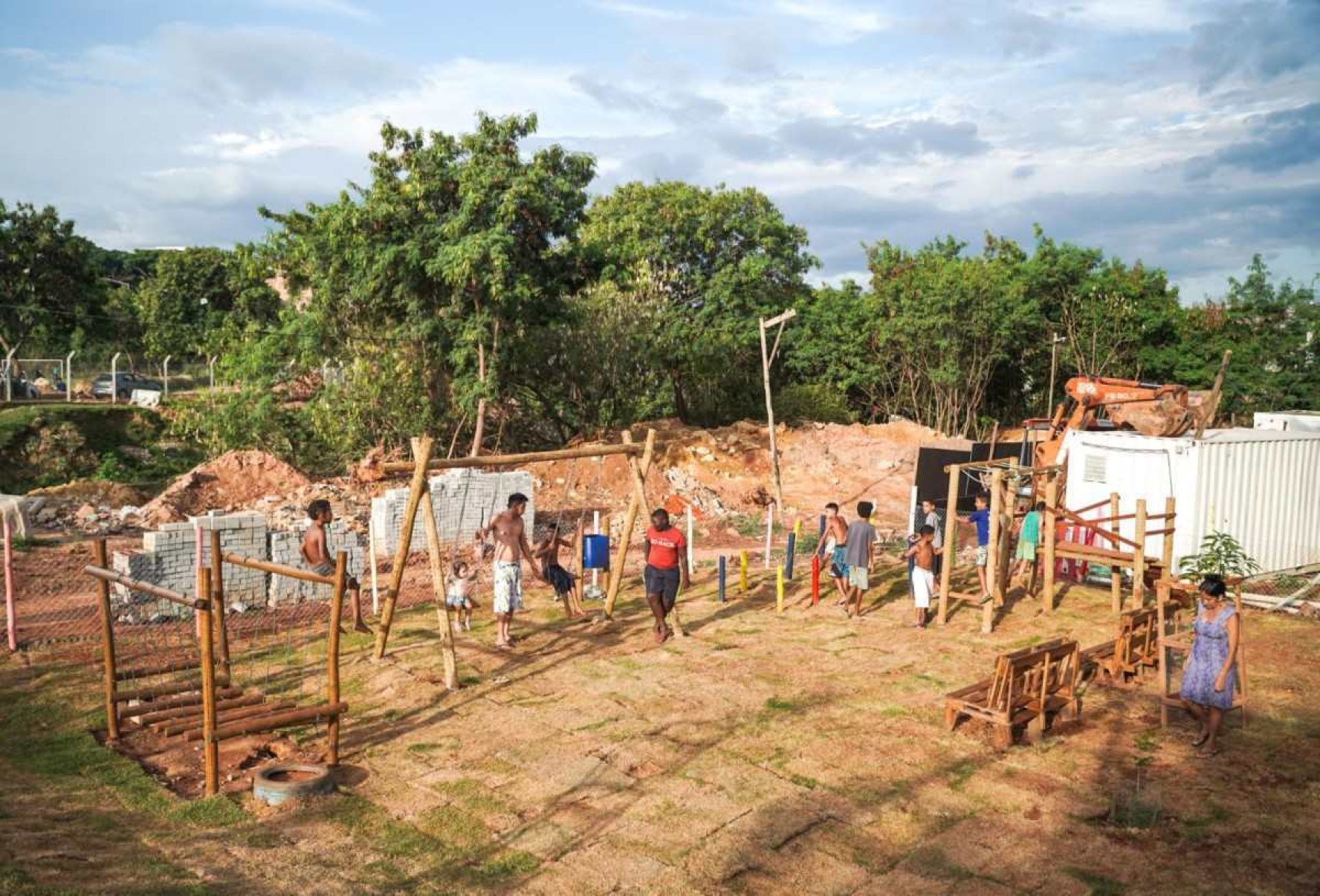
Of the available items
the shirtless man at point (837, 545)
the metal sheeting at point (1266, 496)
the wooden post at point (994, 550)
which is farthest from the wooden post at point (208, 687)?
the metal sheeting at point (1266, 496)

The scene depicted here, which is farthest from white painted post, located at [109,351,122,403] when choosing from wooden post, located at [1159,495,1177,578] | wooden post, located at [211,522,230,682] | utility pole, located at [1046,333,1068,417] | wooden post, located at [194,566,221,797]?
utility pole, located at [1046,333,1068,417]

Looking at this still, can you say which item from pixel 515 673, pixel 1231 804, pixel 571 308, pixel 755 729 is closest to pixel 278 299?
pixel 571 308

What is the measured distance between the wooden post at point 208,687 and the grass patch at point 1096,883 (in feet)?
20.7

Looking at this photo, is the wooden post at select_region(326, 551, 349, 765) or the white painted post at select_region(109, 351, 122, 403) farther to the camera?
the white painted post at select_region(109, 351, 122, 403)

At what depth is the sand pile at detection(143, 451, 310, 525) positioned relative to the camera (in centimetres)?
2023

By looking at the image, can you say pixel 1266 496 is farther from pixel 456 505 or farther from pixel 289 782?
pixel 289 782

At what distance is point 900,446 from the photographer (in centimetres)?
3002

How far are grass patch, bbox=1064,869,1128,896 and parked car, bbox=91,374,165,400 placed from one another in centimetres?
3635

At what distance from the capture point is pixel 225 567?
1434 cm

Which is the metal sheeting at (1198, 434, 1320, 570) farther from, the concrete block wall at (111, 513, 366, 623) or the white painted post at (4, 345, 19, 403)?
the white painted post at (4, 345, 19, 403)

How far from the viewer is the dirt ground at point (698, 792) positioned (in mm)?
6551

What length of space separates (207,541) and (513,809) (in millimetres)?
8495

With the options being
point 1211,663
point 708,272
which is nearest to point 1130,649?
point 1211,663

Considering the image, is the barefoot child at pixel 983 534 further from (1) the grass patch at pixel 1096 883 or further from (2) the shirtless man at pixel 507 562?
(1) the grass patch at pixel 1096 883
